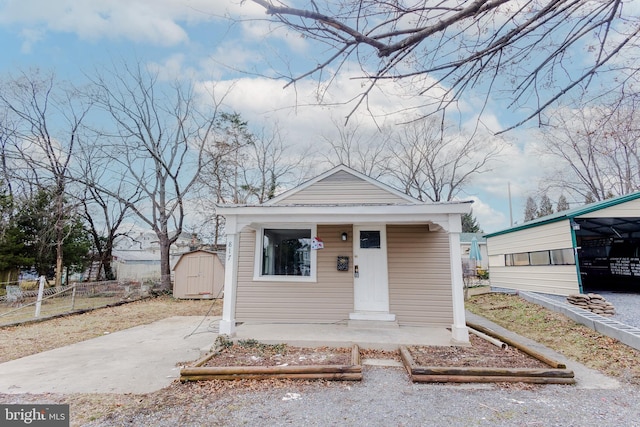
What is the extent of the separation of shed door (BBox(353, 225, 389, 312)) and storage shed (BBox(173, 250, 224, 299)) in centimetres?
819

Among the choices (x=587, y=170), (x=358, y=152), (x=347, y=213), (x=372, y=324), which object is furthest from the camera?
(x=358, y=152)

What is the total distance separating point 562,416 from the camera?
288 centimetres

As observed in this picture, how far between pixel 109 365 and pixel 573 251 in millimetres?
10655

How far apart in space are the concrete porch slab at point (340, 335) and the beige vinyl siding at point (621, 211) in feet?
20.0

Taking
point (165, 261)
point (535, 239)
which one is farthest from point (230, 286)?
point (165, 261)

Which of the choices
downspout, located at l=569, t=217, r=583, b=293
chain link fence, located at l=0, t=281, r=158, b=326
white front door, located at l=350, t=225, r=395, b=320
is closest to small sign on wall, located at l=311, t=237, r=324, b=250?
white front door, located at l=350, t=225, r=395, b=320

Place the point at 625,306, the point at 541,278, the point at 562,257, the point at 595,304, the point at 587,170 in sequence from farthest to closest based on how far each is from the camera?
1. the point at 587,170
2. the point at 541,278
3. the point at 562,257
4. the point at 625,306
5. the point at 595,304

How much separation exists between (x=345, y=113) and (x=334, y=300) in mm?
4704

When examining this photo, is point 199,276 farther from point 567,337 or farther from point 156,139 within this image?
point 567,337

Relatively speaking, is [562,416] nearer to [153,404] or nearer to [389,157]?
[153,404]

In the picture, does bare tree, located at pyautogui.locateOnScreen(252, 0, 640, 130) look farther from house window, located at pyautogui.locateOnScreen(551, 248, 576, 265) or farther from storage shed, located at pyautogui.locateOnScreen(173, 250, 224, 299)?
storage shed, located at pyautogui.locateOnScreen(173, 250, 224, 299)

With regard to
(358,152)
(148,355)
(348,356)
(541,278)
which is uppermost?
(358,152)

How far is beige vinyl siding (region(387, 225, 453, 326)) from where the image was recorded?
6.22 meters

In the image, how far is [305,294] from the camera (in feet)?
21.3
